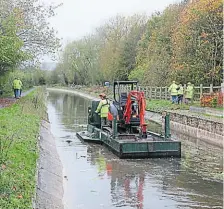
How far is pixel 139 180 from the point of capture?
12609 mm

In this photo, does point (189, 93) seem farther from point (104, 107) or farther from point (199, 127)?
point (104, 107)

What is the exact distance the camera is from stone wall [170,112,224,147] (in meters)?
19.7

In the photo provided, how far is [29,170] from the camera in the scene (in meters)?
10.2

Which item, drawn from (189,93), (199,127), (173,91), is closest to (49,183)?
(199,127)

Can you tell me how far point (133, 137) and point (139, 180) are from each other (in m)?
4.41

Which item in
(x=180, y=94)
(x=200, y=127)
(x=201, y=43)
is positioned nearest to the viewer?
(x=200, y=127)

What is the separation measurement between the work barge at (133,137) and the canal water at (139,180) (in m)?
0.34

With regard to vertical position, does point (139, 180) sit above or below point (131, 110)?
below

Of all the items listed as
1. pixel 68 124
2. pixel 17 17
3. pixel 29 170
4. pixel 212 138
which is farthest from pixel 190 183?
pixel 17 17

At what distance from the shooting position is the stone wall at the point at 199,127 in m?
19.7

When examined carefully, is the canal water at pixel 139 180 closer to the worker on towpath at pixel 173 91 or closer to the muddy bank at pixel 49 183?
the muddy bank at pixel 49 183

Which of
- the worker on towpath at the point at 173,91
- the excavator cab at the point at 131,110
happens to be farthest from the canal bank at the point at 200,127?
the worker on towpath at the point at 173,91

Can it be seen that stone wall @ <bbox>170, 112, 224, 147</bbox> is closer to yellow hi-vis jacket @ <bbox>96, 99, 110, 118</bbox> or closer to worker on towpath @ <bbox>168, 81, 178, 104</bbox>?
yellow hi-vis jacket @ <bbox>96, 99, 110, 118</bbox>

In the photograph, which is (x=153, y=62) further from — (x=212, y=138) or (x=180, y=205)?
(x=180, y=205)
